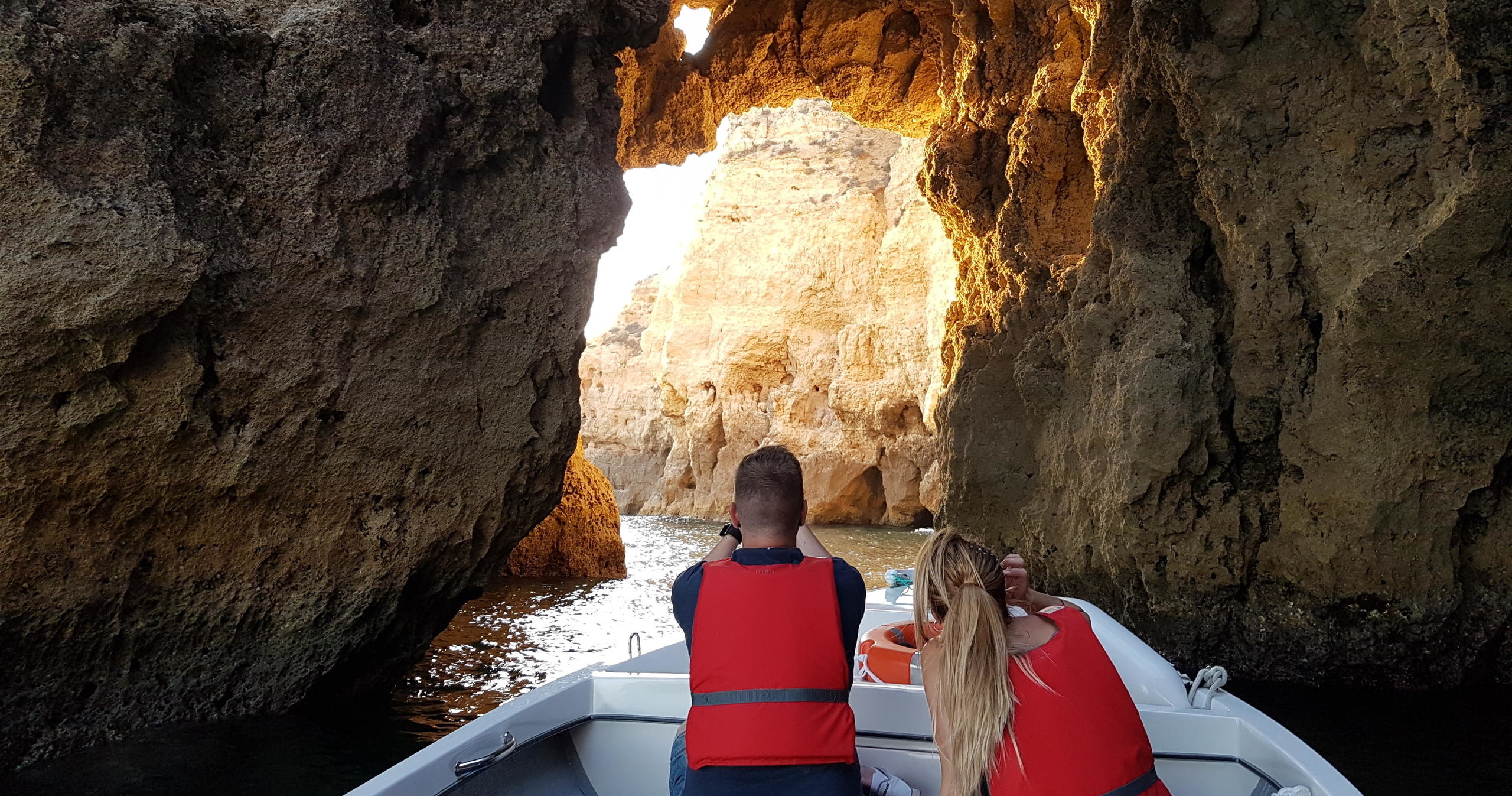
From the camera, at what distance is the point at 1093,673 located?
1.99m

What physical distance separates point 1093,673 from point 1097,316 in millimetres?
5379

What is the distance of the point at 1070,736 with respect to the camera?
6.34 ft

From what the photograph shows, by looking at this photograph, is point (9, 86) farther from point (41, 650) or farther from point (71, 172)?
point (41, 650)

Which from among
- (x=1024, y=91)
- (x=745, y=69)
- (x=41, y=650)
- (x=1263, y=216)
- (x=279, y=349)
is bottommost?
(x=41, y=650)

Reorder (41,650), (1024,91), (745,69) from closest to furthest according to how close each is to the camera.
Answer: (41,650) → (1024,91) → (745,69)

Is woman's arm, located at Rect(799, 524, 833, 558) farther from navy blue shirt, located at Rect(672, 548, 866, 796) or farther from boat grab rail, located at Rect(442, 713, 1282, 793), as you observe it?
boat grab rail, located at Rect(442, 713, 1282, 793)

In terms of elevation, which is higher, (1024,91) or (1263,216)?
(1024,91)

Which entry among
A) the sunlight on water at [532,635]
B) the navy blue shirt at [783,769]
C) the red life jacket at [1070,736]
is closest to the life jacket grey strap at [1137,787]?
the red life jacket at [1070,736]

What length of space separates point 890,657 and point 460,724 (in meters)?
2.59

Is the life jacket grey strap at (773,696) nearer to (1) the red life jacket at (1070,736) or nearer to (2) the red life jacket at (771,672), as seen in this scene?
(2) the red life jacket at (771,672)

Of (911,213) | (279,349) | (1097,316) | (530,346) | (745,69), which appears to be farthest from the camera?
(911,213)

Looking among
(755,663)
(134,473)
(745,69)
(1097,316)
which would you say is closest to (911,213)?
(745,69)

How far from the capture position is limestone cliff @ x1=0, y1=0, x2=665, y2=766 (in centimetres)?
405

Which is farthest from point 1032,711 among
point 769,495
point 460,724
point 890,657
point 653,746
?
point 460,724
